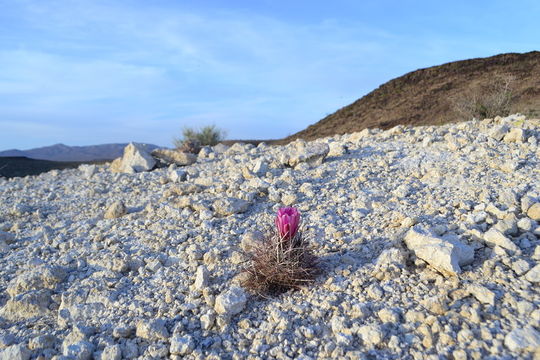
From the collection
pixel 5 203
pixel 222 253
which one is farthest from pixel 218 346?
pixel 5 203

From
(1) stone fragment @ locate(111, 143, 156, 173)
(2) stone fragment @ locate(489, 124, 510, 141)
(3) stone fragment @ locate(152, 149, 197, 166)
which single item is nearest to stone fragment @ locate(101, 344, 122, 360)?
(2) stone fragment @ locate(489, 124, 510, 141)

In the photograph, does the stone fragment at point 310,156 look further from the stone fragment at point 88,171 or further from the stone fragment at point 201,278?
the stone fragment at point 88,171

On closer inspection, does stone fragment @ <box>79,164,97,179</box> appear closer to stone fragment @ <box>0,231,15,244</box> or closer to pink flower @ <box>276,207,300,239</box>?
stone fragment @ <box>0,231,15,244</box>

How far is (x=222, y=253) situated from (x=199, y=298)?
576 mm

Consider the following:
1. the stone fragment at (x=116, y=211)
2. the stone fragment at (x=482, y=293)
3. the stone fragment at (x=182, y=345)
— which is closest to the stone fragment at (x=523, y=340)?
the stone fragment at (x=482, y=293)

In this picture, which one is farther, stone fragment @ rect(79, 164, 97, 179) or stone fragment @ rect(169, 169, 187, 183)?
stone fragment @ rect(79, 164, 97, 179)

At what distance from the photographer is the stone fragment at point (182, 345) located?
103 inches

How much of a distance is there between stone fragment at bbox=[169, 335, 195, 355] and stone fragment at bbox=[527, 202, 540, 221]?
296 cm

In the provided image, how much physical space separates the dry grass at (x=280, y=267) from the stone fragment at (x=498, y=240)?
4.44ft

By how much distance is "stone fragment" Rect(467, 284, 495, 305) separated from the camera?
272 centimetres

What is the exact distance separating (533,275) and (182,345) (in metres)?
2.35

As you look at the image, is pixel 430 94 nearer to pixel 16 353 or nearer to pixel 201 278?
pixel 201 278

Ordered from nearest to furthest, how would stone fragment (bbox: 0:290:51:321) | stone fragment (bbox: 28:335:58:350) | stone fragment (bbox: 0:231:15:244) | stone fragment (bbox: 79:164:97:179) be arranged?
stone fragment (bbox: 28:335:58:350)
stone fragment (bbox: 0:290:51:321)
stone fragment (bbox: 0:231:15:244)
stone fragment (bbox: 79:164:97:179)

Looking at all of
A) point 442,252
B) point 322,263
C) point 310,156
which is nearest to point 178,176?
point 310,156
